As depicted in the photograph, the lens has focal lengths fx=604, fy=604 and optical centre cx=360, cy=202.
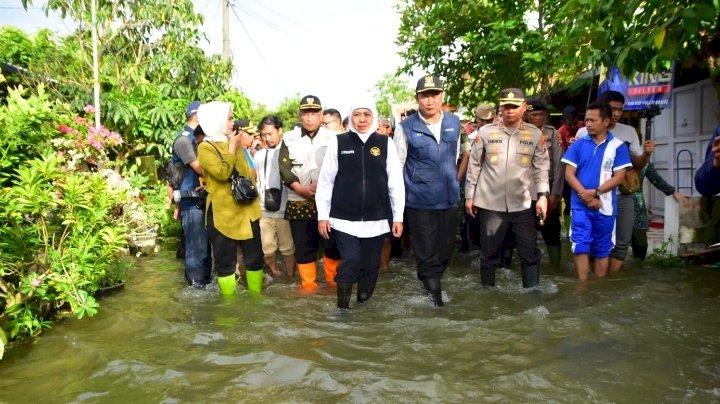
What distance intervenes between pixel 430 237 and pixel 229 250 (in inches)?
70.3

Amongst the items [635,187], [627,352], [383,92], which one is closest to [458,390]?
[627,352]

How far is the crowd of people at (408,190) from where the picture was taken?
499 cm

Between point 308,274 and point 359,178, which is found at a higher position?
point 359,178

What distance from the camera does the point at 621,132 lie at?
232 inches

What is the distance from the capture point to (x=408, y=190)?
535 cm

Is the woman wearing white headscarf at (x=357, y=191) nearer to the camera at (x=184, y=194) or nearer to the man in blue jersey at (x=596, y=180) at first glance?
the camera at (x=184, y=194)

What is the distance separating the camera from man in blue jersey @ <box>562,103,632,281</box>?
18.5 ft

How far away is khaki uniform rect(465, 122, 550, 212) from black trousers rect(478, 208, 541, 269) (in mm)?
92

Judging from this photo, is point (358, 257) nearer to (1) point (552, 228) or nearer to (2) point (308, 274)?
(2) point (308, 274)

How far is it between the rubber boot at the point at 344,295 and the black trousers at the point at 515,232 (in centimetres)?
146

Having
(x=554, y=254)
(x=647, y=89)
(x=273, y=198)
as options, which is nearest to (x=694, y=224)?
(x=554, y=254)

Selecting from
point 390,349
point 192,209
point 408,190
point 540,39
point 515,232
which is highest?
point 540,39

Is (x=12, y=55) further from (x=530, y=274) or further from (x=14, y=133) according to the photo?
(x=530, y=274)

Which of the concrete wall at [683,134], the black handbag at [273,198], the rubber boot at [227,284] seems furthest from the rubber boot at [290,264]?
the concrete wall at [683,134]
